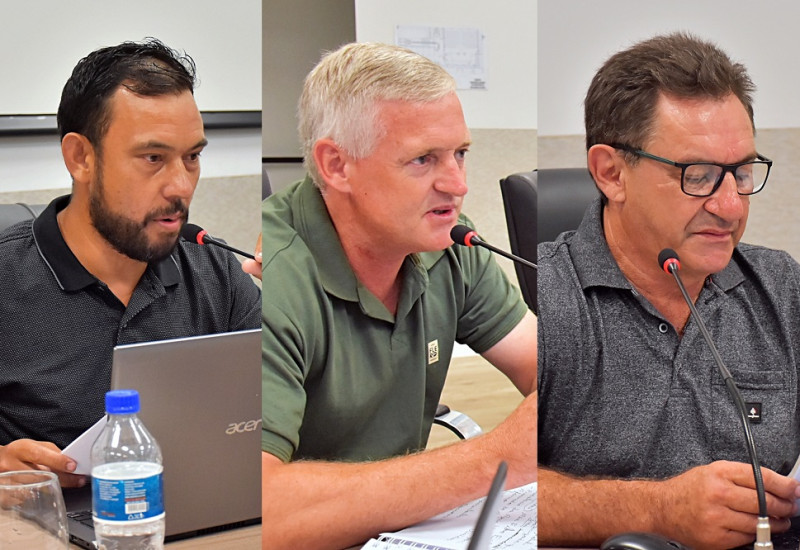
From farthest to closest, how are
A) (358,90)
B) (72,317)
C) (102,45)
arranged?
(102,45)
(72,317)
(358,90)

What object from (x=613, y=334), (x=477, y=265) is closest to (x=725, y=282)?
(x=613, y=334)

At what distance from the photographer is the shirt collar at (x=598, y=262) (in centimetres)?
123

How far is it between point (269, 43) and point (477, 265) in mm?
300

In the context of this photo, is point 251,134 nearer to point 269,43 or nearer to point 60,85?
point 60,85

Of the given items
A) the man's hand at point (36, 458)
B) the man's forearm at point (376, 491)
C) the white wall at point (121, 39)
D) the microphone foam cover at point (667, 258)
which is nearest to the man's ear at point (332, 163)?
the man's forearm at point (376, 491)

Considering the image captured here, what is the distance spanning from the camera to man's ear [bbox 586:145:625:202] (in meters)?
1.21

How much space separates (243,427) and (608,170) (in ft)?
1.97

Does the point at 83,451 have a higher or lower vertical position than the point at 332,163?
lower

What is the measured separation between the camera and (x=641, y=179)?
Result: 1.22m

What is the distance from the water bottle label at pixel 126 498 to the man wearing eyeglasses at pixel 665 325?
493mm

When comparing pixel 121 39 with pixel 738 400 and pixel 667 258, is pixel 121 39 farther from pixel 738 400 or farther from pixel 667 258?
pixel 738 400

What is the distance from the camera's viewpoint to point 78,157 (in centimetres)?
185

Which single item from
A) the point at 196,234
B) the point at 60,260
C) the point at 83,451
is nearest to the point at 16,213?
the point at 60,260

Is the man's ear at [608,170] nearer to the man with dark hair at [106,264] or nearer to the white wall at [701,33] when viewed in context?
the white wall at [701,33]
